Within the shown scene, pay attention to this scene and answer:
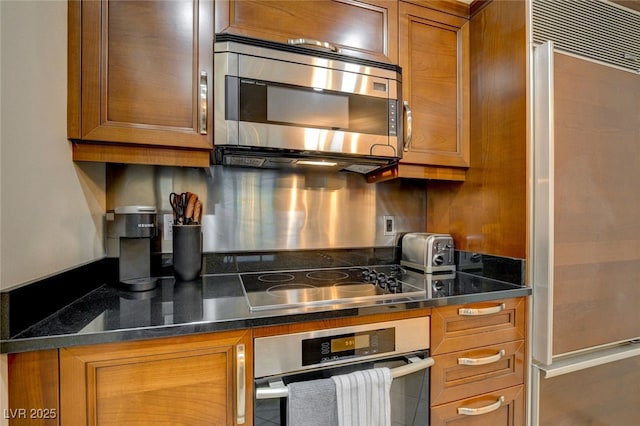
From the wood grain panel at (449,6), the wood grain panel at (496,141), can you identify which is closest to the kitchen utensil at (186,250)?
the wood grain panel at (496,141)

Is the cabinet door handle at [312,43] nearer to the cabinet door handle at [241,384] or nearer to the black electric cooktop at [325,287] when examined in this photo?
the black electric cooktop at [325,287]

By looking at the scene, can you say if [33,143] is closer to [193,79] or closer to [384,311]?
[193,79]

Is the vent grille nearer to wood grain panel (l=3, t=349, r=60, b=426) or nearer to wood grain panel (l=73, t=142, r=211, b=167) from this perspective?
wood grain panel (l=73, t=142, r=211, b=167)

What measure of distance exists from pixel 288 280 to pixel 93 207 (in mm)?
803

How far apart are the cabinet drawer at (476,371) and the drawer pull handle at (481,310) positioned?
0.14 metres

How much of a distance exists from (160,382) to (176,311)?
7.0 inches

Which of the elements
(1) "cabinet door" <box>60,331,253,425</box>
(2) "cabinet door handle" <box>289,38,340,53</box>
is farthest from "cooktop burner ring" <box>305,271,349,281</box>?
(2) "cabinet door handle" <box>289,38,340,53</box>

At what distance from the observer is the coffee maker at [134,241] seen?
3.47ft

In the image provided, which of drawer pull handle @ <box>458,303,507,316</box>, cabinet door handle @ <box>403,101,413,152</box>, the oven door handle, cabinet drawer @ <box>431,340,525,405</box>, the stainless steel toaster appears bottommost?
cabinet drawer @ <box>431,340,525,405</box>

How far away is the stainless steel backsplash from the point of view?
51.1 inches

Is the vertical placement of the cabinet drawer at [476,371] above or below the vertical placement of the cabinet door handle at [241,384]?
below

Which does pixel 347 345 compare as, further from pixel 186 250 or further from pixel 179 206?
pixel 179 206

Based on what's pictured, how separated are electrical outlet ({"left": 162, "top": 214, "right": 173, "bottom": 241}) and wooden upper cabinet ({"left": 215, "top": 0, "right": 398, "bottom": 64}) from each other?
2.59 ft

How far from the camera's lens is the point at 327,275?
1.39 meters
